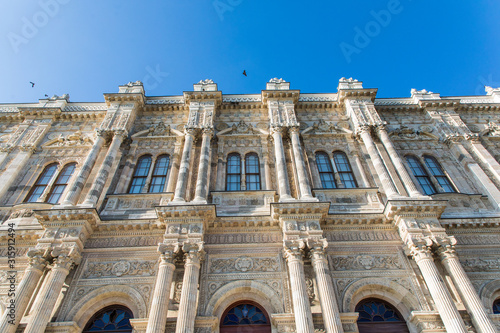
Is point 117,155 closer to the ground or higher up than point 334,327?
higher up

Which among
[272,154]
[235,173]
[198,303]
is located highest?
[272,154]

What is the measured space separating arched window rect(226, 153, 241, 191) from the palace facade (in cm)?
6

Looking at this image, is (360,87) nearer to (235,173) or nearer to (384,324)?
(235,173)

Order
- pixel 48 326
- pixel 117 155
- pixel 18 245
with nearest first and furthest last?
1. pixel 48 326
2. pixel 18 245
3. pixel 117 155

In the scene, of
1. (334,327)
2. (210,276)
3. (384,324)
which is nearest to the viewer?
(334,327)

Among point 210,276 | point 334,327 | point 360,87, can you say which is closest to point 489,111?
point 360,87

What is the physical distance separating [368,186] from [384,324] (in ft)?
16.5

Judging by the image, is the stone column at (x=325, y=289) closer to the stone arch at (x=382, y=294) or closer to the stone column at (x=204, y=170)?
the stone arch at (x=382, y=294)

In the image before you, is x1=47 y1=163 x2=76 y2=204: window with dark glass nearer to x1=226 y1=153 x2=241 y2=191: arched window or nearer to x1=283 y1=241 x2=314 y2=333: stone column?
x1=226 y1=153 x2=241 y2=191: arched window

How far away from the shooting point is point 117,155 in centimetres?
1360

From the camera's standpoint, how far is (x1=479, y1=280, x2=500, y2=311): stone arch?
30.9ft

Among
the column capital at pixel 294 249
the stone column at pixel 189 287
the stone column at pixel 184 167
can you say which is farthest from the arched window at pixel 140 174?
the column capital at pixel 294 249

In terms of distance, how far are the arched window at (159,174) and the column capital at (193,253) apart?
370 cm

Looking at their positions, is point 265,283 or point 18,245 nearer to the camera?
point 265,283
